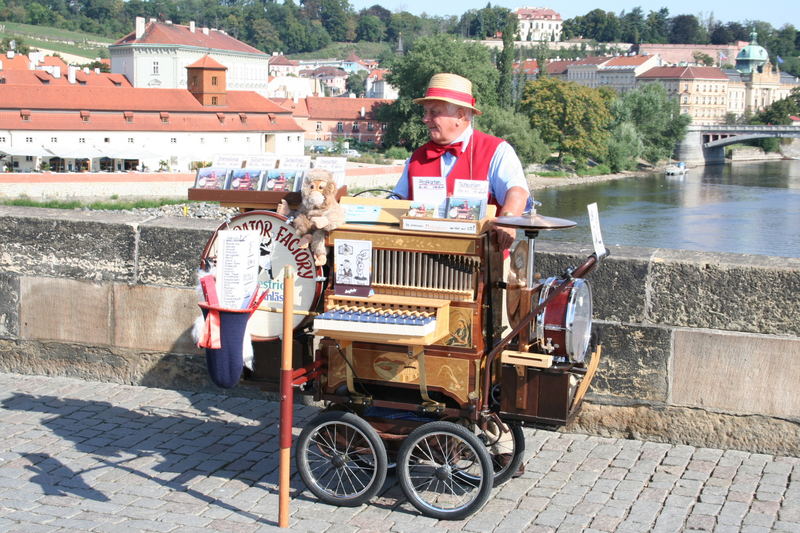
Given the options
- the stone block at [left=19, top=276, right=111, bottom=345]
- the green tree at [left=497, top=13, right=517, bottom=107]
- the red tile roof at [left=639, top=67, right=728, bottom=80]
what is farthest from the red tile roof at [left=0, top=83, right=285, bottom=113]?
the red tile roof at [left=639, top=67, right=728, bottom=80]

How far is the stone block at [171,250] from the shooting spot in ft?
19.8

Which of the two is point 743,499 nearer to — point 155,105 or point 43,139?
point 43,139

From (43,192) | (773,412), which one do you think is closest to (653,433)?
(773,412)

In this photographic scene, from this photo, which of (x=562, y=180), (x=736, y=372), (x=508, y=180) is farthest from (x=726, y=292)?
(x=562, y=180)

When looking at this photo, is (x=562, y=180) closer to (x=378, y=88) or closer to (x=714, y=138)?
(x=714, y=138)

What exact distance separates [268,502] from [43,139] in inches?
2614

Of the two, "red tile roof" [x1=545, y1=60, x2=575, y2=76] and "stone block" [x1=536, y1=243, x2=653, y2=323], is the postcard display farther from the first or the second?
"red tile roof" [x1=545, y1=60, x2=575, y2=76]

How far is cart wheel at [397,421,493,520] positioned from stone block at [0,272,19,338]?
9.94 ft

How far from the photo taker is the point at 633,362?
5328 mm

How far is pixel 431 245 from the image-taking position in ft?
14.1

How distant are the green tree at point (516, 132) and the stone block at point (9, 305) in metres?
67.8

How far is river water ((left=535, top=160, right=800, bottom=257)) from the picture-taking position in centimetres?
4247

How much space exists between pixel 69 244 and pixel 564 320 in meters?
3.27

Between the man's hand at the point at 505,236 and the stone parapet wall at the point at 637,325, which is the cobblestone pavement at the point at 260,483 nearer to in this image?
the stone parapet wall at the point at 637,325
